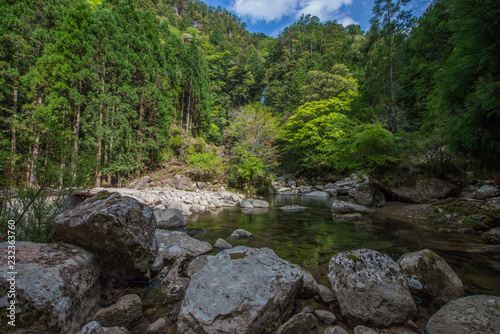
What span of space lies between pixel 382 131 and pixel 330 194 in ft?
23.7

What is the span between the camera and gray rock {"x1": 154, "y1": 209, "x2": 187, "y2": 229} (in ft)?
20.1

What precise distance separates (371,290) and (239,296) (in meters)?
1.54

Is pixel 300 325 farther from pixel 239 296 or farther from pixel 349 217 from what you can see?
pixel 349 217

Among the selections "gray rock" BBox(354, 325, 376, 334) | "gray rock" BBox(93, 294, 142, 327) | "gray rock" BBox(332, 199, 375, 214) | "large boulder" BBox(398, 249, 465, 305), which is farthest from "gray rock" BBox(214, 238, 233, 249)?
"gray rock" BBox(332, 199, 375, 214)

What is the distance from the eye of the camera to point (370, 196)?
9086mm

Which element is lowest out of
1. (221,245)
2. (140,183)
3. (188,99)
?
(221,245)

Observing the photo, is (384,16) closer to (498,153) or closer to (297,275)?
(498,153)

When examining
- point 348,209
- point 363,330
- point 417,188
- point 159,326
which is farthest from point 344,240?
point 417,188

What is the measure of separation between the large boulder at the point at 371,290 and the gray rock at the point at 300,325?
493mm

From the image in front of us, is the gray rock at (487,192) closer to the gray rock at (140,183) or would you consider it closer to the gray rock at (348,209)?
the gray rock at (348,209)

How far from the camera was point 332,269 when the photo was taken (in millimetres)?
2688

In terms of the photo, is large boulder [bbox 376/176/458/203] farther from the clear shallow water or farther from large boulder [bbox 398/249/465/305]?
large boulder [bbox 398/249/465/305]

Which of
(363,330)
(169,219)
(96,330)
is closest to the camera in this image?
(96,330)

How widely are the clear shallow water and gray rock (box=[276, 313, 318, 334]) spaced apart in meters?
1.27
